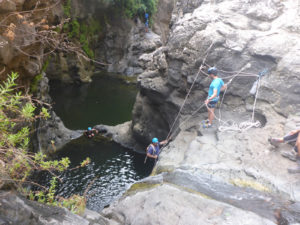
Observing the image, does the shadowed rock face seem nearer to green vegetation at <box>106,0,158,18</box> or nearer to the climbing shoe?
the climbing shoe

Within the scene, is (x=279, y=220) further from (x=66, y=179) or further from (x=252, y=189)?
(x=66, y=179)

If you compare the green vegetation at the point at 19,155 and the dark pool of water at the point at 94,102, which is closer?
the green vegetation at the point at 19,155

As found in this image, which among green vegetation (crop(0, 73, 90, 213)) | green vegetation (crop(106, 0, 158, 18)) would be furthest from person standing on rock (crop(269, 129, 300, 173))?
green vegetation (crop(106, 0, 158, 18))

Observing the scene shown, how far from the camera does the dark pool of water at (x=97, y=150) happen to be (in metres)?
10.1

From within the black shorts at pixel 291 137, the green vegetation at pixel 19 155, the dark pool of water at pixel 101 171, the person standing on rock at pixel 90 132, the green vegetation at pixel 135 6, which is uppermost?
the green vegetation at pixel 135 6

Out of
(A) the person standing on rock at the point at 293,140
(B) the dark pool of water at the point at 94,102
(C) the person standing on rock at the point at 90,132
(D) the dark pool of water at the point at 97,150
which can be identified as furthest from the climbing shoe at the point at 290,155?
(B) the dark pool of water at the point at 94,102

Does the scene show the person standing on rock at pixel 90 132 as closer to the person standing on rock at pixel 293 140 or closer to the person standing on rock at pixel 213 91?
the person standing on rock at pixel 213 91

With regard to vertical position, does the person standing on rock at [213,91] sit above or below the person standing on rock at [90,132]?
above

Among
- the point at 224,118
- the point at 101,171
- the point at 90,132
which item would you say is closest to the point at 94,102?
the point at 90,132

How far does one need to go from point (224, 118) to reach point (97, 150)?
26.4 feet

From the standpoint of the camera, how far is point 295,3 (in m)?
9.05

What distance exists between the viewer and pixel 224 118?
25.5 ft

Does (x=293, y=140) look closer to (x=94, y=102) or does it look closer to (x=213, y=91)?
(x=213, y=91)

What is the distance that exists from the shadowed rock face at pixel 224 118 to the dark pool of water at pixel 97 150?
1.72m
